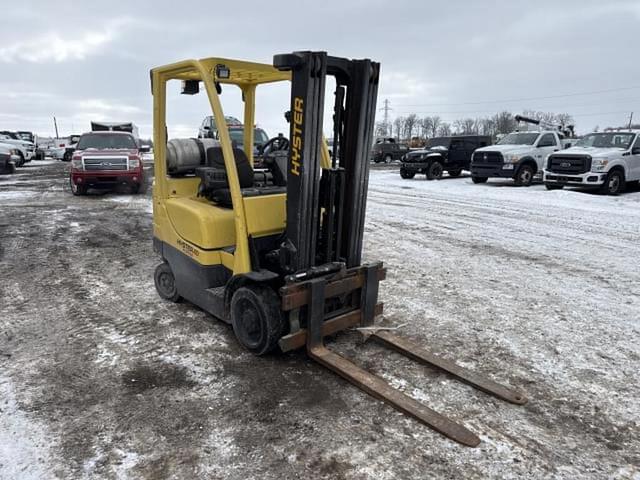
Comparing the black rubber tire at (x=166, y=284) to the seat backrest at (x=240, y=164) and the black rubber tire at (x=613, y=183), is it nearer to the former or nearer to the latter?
the seat backrest at (x=240, y=164)

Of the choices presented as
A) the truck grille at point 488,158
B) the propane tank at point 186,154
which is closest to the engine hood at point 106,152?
the propane tank at point 186,154

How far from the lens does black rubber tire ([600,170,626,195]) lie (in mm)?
14422

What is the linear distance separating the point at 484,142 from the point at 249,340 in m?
19.3

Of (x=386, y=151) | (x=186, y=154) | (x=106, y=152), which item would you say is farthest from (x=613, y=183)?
(x=386, y=151)

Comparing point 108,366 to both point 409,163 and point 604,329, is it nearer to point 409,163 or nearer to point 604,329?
point 604,329

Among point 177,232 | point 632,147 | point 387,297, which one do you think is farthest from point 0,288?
point 632,147

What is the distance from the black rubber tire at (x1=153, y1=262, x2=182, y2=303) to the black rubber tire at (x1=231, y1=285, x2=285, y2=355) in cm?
128

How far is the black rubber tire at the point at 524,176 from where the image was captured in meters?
16.9

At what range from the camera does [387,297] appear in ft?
17.4

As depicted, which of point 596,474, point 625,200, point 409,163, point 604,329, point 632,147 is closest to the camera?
point 596,474

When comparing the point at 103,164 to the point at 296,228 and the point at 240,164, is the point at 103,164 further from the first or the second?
the point at 296,228

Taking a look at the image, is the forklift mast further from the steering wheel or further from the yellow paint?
the steering wheel

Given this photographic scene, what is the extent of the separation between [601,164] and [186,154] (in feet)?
45.3

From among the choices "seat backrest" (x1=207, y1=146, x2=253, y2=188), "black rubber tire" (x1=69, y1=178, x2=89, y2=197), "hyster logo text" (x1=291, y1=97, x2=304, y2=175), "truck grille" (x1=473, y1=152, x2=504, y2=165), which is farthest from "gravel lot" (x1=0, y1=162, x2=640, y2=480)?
"truck grille" (x1=473, y1=152, x2=504, y2=165)
